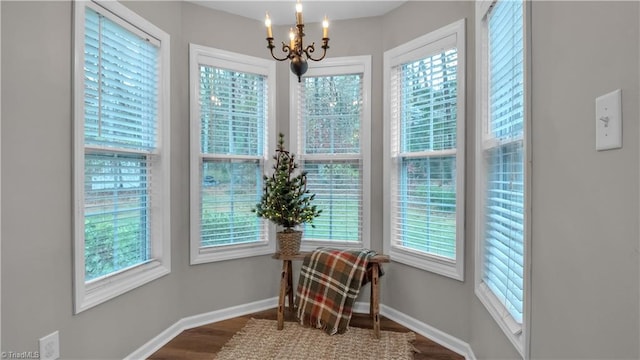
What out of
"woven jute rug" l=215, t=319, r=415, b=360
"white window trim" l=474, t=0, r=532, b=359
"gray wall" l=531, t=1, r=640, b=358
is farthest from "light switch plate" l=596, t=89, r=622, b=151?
"woven jute rug" l=215, t=319, r=415, b=360

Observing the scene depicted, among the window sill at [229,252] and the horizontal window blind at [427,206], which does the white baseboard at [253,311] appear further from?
the horizontal window blind at [427,206]

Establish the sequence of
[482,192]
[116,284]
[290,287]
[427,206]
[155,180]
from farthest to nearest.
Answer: [290,287], [427,206], [155,180], [116,284], [482,192]

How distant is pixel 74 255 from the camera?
1.76 meters

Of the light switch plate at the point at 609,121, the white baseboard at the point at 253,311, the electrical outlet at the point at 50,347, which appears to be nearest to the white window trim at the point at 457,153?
the white baseboard at the point at 253,311

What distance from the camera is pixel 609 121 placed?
0.82 m

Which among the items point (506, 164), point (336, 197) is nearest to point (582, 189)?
point (506, 164)

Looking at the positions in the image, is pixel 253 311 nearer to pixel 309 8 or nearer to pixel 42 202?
pixel 42 202

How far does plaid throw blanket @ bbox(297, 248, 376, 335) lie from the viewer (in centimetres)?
250

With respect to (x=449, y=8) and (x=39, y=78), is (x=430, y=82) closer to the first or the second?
(x=449, y=8)

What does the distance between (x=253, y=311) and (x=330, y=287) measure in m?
0.89

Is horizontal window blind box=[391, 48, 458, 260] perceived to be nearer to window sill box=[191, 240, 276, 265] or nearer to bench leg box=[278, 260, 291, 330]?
bench leg box=[278, 260, 291, 330]

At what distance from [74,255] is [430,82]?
256cm

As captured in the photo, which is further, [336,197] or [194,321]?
[336,197]

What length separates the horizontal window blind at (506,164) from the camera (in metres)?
1.44
